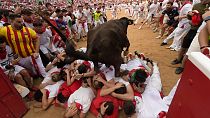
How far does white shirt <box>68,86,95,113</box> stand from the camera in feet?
13.5

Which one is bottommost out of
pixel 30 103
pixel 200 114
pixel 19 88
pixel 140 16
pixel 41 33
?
pixel 140 16

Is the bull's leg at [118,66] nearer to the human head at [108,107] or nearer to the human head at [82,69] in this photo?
the human head at [82,69]

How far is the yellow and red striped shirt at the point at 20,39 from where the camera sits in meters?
5.09

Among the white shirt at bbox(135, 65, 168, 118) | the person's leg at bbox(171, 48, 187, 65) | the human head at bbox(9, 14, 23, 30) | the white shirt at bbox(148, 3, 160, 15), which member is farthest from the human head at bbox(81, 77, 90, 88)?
the white shirt at bbox(148, 3, 160, 15)

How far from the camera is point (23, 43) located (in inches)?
208

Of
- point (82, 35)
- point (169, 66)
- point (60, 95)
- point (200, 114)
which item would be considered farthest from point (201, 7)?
point (82, 35)

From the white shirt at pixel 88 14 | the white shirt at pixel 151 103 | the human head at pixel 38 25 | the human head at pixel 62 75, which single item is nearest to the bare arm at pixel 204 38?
the white shirt at pixel 151 103

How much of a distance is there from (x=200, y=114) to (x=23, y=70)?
14.8ft

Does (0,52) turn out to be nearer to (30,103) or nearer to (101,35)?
(30,103)

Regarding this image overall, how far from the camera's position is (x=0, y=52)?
188 inches

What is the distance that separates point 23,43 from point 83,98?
6.81 ft

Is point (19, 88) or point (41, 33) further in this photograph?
point (41, 33)

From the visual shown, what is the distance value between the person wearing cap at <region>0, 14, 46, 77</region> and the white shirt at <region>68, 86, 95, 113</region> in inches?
69.7

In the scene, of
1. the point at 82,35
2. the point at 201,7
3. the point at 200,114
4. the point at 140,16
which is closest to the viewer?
the point at 200,114
